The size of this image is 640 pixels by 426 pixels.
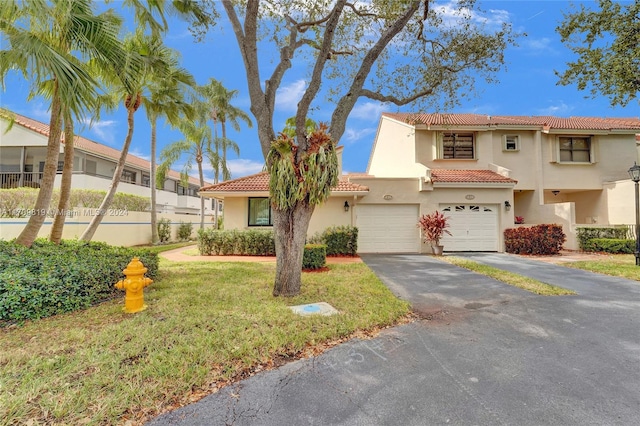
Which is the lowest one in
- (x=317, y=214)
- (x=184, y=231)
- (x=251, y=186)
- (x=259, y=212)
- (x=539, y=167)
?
(x=184, y=231)

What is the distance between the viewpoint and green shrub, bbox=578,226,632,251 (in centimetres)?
1343

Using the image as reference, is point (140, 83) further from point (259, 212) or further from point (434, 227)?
point (434, 227)

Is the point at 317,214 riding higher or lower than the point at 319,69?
lower

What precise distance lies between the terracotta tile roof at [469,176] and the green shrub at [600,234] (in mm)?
4413

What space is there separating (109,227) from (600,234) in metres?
24.9

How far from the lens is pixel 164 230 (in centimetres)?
1919

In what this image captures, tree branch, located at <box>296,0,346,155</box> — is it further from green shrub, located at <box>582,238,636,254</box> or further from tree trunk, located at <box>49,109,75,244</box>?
green shrub, located at <box>582,238,636,254</box>

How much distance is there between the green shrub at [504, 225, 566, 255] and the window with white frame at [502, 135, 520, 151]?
5.37 metres

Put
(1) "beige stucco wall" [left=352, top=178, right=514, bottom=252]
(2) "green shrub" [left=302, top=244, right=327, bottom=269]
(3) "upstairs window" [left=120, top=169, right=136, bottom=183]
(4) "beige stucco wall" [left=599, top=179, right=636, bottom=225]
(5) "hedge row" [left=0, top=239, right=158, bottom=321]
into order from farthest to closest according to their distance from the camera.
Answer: (3) "upstairs window" [left=120, top=169, right=136, bottom=183] < (4) "beige stucco wall" [left=599, top=179, right=636, bottom=225] < (1) "beige stucco wall" [left=352, top=178, right=514, bottom=252] < (2) "green shrub" [left=302, top=244, right=327, bottom=269] < (5) "hedge row" [left=0, top=239, right=158, bottom=321]

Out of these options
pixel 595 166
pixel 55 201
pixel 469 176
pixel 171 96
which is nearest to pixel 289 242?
pixel 171 96

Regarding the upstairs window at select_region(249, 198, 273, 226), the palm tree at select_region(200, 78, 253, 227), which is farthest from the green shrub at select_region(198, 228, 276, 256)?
the palm tree at select_region(200, 78, 253, 227)

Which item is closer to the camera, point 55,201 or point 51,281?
point 51,281

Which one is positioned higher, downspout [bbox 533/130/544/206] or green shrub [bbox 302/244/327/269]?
downspout [bbox 533/130/544/206]

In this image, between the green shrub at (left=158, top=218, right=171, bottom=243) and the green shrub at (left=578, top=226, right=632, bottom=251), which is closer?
the green shrub at (left=578, top=226, right=632, bottom=251)
